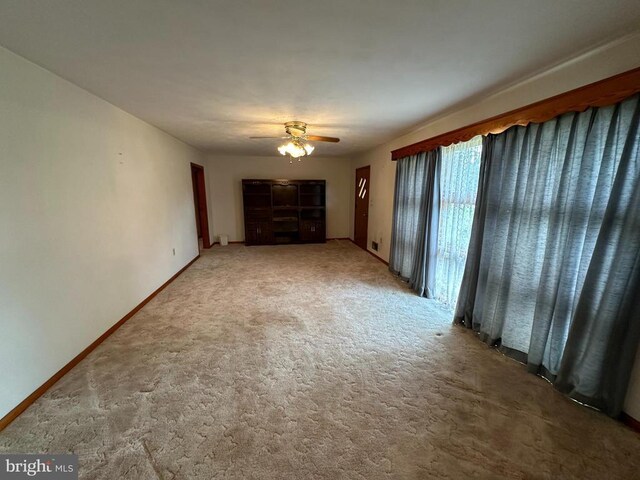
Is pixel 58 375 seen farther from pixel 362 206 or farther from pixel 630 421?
pixel 362 206

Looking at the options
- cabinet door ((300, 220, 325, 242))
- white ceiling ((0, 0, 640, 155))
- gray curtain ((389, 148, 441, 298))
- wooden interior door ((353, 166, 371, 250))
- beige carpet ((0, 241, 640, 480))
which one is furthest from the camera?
cabinet door ((300, 220, 325, 242))

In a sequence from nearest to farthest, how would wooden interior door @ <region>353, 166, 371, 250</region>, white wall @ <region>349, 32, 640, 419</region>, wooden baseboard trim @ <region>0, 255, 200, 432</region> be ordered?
white wall @ <region>349, 32, 640, 419</region> → wooden baseboard trim @ <region>0, 255, 200, 432</region> → wooden interior door @ <region>353, 166, 371, 250</region>

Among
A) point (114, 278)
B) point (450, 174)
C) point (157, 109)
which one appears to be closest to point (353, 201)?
point (450, 174)

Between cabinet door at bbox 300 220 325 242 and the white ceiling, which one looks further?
cabinet door at bbox 300 220 325 242

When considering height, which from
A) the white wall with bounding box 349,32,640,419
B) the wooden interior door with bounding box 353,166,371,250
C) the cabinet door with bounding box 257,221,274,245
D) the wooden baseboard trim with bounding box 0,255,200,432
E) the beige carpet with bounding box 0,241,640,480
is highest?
the white wall with bounding box 349,32,640,419

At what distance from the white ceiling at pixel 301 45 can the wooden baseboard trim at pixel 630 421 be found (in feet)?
7.43

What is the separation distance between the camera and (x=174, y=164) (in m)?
4.31

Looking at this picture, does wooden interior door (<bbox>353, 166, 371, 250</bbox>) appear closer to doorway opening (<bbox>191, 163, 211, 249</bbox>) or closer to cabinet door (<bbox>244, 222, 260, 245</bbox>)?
cabinet door (<bbox>244, 222, 260, 245</bbox>)

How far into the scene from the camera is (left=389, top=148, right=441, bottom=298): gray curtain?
3.27 metres

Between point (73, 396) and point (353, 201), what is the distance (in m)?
6.21

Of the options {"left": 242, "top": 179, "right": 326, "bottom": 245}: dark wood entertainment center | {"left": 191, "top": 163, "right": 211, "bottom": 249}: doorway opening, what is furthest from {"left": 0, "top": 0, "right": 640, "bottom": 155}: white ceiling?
{"left": 242, "top": 179, "right": 326, "bottom": 245}: dark wood entertainment center

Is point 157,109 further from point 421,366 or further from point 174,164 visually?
point 421,366

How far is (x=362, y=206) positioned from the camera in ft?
20.2

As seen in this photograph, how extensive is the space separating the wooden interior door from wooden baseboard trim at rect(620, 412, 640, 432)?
15.0 feet
